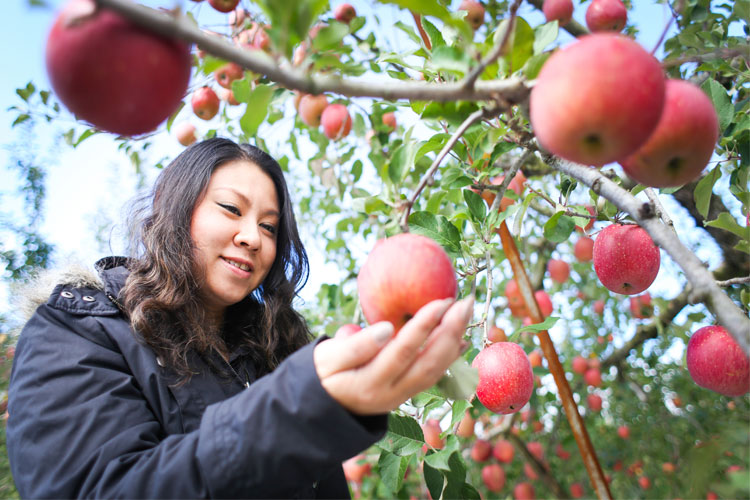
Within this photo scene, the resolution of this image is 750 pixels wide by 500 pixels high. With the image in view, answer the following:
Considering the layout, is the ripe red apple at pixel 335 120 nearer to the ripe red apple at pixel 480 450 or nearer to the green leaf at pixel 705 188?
the green leaf at pixel 705 188

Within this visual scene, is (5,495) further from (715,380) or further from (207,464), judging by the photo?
(715,380)

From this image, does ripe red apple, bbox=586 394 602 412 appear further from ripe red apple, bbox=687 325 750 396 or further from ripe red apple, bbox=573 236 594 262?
ripe red apple, bbox=687 325 750 396

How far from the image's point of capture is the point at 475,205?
120 centimetres

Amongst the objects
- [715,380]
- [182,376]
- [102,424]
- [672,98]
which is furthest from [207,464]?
[715,380]

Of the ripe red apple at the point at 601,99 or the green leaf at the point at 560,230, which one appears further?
the green leaf at the point at 560,230

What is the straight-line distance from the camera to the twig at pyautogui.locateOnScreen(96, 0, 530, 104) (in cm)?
48

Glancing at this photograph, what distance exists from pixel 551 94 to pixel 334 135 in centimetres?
166

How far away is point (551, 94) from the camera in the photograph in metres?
0.58

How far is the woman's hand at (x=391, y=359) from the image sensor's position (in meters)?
0.59

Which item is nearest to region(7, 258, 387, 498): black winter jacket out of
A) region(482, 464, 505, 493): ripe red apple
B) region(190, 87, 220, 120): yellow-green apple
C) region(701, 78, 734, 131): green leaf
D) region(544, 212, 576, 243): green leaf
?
region(544, 212, 576, 243): green leaf

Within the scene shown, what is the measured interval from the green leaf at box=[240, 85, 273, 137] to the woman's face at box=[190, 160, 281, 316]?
395 mm

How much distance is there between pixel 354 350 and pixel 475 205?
0.69 metres

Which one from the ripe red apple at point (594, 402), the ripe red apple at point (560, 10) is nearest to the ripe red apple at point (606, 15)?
the ripe red apple at point (560, 10)

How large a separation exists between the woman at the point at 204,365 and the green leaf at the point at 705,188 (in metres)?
0.74
